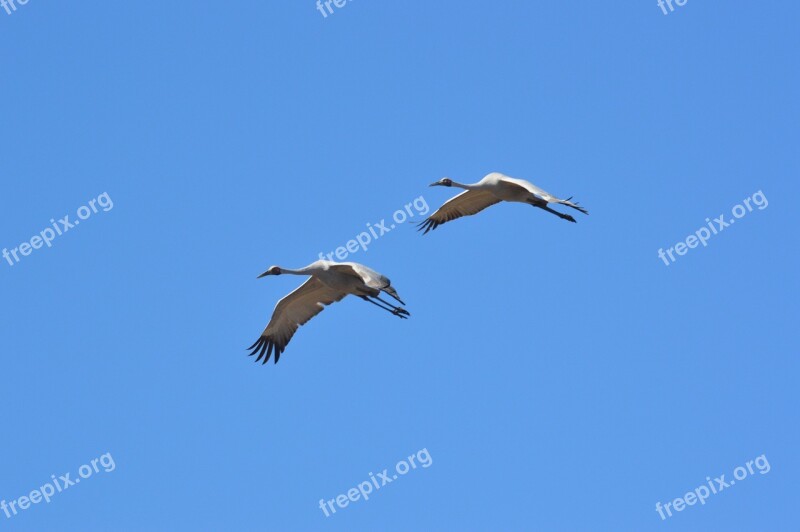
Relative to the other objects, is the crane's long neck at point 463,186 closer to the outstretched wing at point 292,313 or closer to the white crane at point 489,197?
the white crane at point 489,197

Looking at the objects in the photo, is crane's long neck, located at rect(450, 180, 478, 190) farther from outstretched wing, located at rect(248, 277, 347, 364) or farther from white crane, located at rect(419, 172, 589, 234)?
outstretched wing, located at rect(248, 277, 347, 364)

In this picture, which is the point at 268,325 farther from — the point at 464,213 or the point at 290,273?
the point at 464,213

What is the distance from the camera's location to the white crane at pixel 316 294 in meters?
22.1

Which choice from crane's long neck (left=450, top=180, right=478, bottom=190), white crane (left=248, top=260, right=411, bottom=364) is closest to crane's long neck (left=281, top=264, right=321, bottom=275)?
white crane (left=248, top=260, right=411, bottom=364)

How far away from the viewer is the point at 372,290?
23000 mm

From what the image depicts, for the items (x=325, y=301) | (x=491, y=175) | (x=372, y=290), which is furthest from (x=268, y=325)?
(x=491, y=175)

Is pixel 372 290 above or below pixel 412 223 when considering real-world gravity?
below

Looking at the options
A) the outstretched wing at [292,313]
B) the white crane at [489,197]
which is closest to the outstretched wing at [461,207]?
the white crane at [489,197]

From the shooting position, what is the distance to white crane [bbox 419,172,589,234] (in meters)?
23.3

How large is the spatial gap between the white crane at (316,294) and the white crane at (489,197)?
2621 mm

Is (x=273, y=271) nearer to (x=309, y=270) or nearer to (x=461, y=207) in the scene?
(x=309, y=270)

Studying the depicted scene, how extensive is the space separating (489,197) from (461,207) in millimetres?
628

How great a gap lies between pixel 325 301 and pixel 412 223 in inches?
112

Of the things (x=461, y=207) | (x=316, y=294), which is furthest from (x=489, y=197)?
(x=316, y=294)
